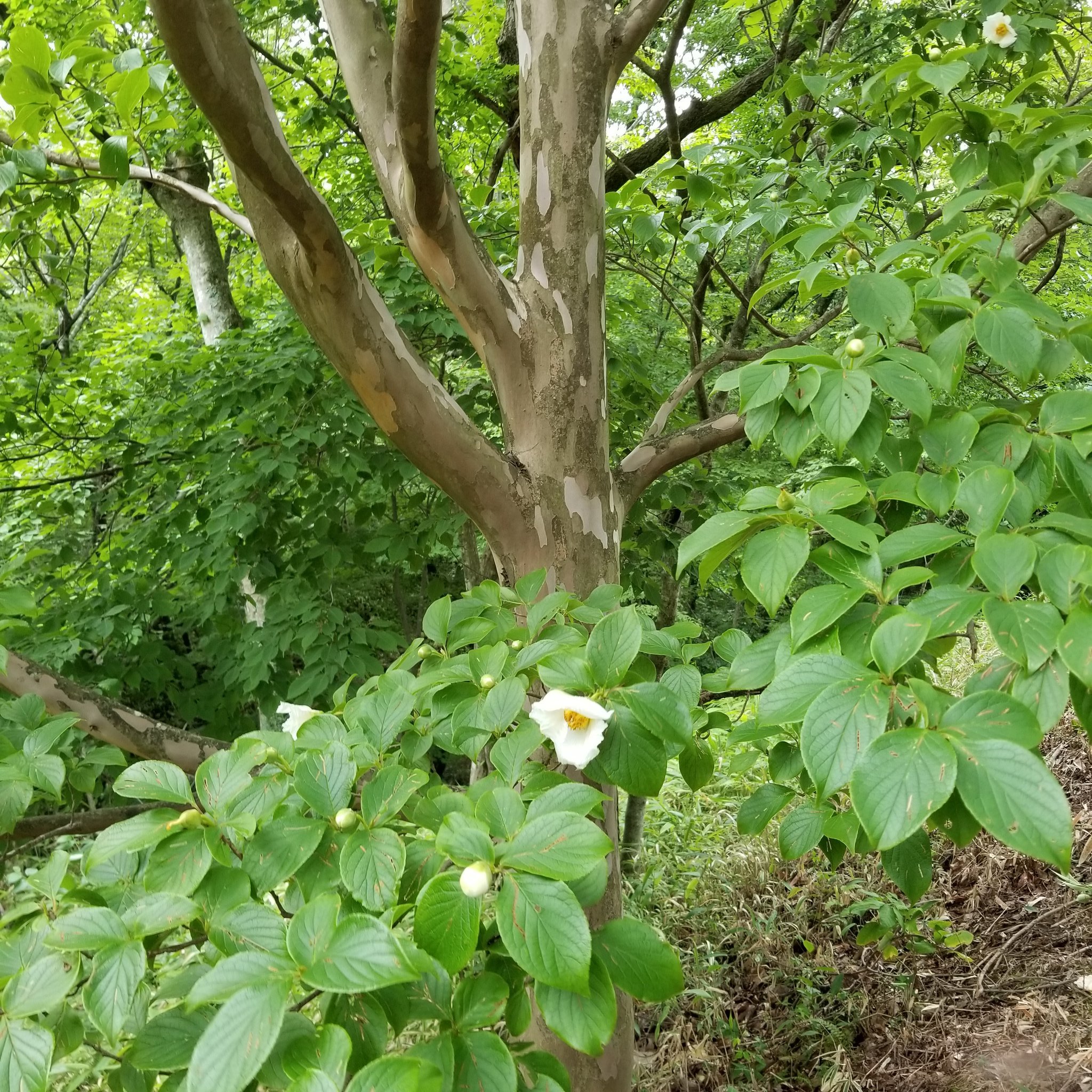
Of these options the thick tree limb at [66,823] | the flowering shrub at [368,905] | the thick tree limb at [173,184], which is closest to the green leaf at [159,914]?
the flowering shrub at [368,905]

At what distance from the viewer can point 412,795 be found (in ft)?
2.99

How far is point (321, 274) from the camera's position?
4.49 ft

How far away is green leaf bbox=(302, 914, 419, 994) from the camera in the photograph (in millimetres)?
533

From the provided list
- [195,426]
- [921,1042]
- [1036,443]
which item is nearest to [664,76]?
[1036,443]

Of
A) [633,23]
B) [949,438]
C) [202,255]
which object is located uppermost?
[202,255]

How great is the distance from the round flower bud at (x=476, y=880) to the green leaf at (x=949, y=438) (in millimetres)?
698

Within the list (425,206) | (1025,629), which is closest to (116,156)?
(425,206)

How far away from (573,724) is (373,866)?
11.0 inches

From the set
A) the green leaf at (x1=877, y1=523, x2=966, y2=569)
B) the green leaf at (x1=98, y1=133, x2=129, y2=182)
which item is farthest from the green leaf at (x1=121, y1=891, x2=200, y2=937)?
the green leaf at (x1=98, y1=133, x2=129, y2=182)

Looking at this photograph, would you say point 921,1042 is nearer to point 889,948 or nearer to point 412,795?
point 889,948

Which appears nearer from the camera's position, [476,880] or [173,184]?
[476,880]

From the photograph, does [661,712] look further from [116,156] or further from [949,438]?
[116,156]

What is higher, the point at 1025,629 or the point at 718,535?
the point at 718,535

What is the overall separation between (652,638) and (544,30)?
1379 millimetres
